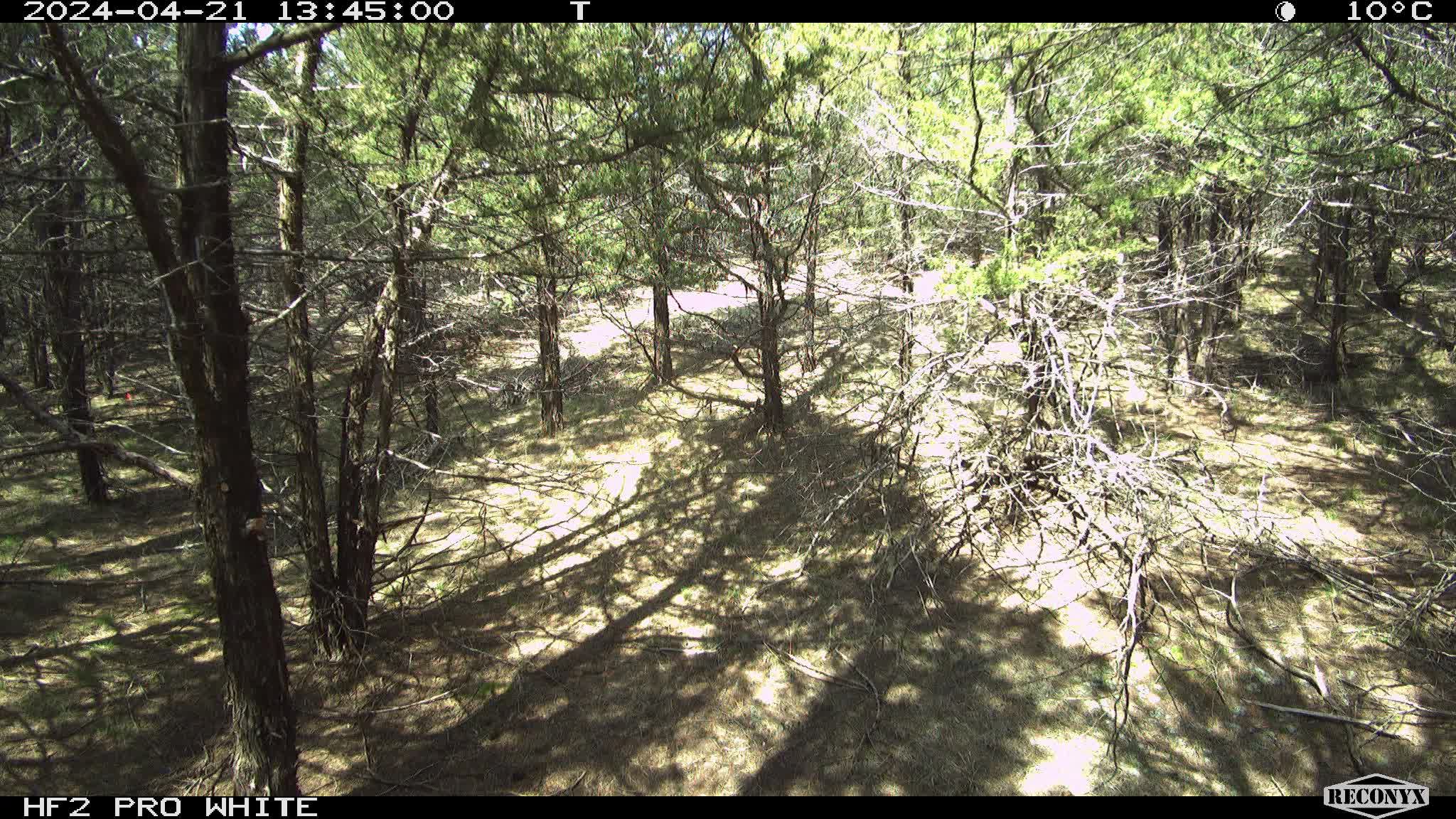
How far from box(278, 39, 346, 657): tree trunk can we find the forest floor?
2.03 feet

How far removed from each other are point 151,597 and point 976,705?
8.78 meters

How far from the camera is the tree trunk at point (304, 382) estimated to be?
520 cm

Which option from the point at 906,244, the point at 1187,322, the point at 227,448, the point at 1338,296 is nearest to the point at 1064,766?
the point at 227,448

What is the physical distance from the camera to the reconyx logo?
15.7ft

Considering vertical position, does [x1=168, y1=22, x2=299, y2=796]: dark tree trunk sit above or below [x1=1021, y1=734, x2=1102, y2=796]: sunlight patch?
above

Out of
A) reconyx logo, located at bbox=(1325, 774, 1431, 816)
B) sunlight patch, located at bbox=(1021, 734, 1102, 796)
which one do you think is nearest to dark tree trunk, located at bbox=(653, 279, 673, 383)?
sunlight patch, located at bbox=(1021, 734, 1102, 796)

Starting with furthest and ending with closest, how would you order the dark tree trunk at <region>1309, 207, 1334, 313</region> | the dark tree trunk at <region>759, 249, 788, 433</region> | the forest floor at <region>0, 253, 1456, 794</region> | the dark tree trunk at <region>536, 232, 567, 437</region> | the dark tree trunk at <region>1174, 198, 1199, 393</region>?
the dark tree trunk at <region>1309, 207, 1334, 313</region> < the dark tree trunk at <region>536, 232, 567, 437</region> < the dark tree trunk at <region>1174, 198, 1199, 393</region> < the dark tree trunk at <region>759, 249, 788, 433</region> < the forest floor at <region>0, 253, 1456, 794</region>

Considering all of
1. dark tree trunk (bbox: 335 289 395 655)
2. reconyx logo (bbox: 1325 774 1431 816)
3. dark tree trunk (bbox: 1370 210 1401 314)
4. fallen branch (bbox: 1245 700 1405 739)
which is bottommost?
reconyx logo (bbox: 1325 774 1431 816)

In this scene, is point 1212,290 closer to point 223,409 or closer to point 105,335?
point 223,409

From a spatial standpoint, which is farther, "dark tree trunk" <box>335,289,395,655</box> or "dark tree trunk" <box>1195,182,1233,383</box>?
"dark tree trunk" <box>1195,182,1233,383</box>

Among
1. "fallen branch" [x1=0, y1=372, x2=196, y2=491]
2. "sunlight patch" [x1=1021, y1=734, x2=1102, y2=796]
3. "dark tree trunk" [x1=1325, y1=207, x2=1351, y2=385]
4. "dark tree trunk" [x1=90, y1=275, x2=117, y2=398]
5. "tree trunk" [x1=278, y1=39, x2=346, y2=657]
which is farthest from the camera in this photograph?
"dark tree trunk" [x1=1325, y1=207, x2=1351, y2=385]

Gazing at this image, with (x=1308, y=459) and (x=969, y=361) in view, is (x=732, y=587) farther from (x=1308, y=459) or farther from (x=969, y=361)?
(x=1308, y=459)

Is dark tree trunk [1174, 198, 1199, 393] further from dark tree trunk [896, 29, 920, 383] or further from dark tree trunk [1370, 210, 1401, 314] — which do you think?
dark tree trunk [896, 29, 920, 383]
